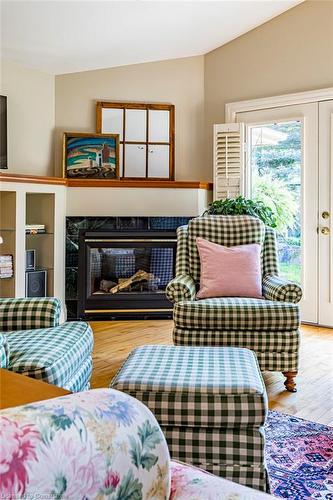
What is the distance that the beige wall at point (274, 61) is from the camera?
4.48 meters

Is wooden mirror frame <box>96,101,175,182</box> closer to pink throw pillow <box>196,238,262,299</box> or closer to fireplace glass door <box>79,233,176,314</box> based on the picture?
fireplace glass door <box>79,233,176,314</box>

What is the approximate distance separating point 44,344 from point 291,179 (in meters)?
3.35

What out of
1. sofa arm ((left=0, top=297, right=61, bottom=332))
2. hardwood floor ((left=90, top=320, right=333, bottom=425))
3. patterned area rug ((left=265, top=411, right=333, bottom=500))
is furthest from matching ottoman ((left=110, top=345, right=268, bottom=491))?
hardwood floor ((left=90, top=320, right=333, bottom=425))

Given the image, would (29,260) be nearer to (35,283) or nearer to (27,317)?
→ (35,283)

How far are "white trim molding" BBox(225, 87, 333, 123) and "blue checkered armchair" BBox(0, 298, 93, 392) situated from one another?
320cm

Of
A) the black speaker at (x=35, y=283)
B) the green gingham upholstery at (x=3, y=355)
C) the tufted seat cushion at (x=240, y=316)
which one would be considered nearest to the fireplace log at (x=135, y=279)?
the black speaker at (x=35, y=283)

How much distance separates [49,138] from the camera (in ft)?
16.5

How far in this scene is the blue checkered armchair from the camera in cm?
187

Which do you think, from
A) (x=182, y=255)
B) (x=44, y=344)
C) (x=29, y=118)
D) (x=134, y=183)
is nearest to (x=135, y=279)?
(x=134, y=183)

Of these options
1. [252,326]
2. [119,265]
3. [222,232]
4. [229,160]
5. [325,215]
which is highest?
[229,160]

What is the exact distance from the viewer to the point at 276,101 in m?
4.73

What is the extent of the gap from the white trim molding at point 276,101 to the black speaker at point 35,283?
241 centimetres

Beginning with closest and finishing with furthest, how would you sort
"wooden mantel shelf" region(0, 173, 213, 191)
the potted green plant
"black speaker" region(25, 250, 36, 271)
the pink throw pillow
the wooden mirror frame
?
the pink throw pillow < the potted green plant < "black speaker" region(25, 250, 36, 271) < "wooden mantel shelf" region(0, 173, 213, 191) < the wooden mirror frame

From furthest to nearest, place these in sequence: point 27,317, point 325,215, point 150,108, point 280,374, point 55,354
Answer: point 150,108
point 325,215
point 280,374
point 27,317
point 55,354
